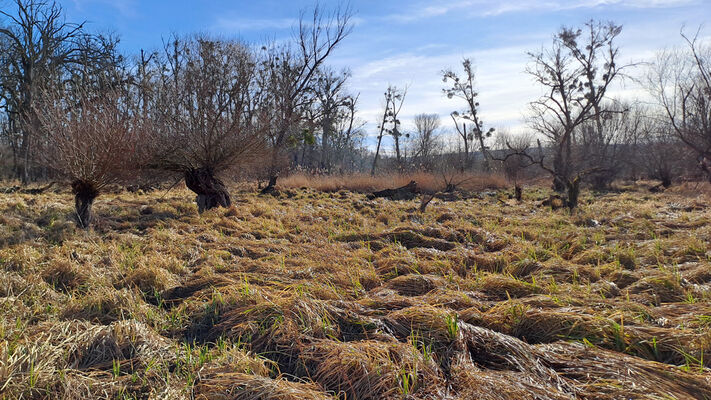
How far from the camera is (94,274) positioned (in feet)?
12.3

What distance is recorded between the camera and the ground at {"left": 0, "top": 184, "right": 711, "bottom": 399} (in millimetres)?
2062

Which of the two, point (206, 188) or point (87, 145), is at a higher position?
point (87, 145)

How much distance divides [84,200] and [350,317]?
16.9 feet

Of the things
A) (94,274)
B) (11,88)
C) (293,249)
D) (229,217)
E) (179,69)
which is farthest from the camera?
(11,88)

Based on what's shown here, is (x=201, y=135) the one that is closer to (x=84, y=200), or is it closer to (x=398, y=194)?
(x=84, y=200)

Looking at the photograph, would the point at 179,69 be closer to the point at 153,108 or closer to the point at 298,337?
the point at 153,108

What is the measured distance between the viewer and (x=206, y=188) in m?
8.20

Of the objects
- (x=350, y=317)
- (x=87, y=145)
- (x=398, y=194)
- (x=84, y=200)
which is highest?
(x=87, y=145)

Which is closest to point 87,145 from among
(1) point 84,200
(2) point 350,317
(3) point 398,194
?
(1) point 84,200

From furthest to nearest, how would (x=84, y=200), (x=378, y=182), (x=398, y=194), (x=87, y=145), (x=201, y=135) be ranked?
(x=378, y=182)
(x=398, y=194)
(x=201, y=135)
(x=84, y=200)
(x=87, y=145)

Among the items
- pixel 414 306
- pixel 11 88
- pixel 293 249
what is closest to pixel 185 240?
pixel 293 249

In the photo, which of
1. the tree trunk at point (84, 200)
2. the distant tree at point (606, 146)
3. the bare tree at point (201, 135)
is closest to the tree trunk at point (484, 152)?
the distant tree at point (606, 146)

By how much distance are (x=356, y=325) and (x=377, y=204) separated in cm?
797

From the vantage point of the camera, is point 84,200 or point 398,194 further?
point 398,194
